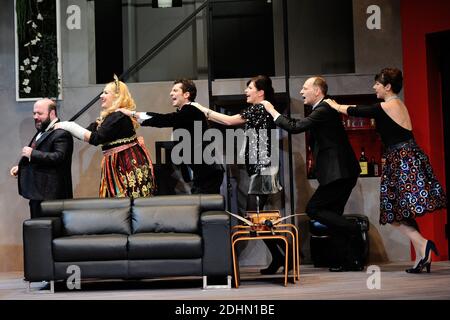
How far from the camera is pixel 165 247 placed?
5379 mm

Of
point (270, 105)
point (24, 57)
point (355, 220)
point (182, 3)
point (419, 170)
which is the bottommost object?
point (355, 220)

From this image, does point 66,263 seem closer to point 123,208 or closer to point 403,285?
point 123,208

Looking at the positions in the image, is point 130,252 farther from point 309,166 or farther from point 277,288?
point 309,166

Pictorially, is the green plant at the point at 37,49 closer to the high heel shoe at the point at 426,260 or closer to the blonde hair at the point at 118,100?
the blonde hair at the point at 118,100

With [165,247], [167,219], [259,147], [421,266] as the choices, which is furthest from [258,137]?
[421,266]

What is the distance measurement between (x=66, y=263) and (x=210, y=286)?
1.10 m

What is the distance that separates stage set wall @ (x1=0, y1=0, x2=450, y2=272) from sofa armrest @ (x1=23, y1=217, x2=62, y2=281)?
2046mm

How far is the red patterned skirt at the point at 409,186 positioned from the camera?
595cm

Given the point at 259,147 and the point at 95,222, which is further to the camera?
the point at 259,147

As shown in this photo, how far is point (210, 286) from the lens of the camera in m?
5.45

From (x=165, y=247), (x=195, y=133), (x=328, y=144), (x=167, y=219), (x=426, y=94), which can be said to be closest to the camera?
(x=165, y=247)

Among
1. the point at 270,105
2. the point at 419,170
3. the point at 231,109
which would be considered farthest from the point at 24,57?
the point at 419,170

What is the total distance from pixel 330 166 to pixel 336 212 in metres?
0.42

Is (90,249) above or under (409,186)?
under
